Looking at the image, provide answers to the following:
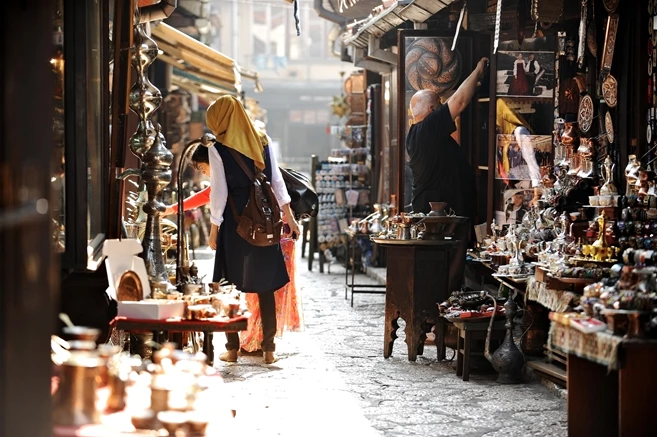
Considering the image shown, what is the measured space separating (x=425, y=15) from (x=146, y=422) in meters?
9.29

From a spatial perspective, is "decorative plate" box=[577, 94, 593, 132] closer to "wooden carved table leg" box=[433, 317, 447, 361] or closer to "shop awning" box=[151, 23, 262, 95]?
"wooden carved table leg" box=[433, 317, 447, 361]

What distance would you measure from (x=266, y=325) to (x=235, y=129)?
1.74m

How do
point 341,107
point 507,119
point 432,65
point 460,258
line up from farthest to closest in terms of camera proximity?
point 341,107 < point 432,65 < point 507,119 < point 460,258

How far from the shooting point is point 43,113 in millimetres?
3270

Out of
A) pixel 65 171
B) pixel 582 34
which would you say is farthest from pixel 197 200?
pixel 582 34

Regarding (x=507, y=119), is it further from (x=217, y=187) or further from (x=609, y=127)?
(x=217, y=187)

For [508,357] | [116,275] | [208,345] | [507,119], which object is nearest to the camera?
[116,275]

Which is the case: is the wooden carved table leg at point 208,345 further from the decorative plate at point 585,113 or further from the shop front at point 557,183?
the decorative plate at point 585,113

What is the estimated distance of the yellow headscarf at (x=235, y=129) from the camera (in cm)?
918

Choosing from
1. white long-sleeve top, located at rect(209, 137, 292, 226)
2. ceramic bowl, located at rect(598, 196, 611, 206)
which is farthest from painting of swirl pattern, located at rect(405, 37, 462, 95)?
ceramic bowl, located at rect(598, 196, 611, 206)

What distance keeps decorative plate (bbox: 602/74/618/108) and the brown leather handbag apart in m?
2.86

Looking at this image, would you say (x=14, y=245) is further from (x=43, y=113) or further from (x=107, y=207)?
(x=107, y=207)

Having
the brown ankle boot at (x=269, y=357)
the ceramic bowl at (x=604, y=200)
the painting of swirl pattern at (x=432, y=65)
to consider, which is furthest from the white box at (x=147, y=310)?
the painting of swirl pattern at (x=432, y=65)

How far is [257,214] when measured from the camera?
932cm
